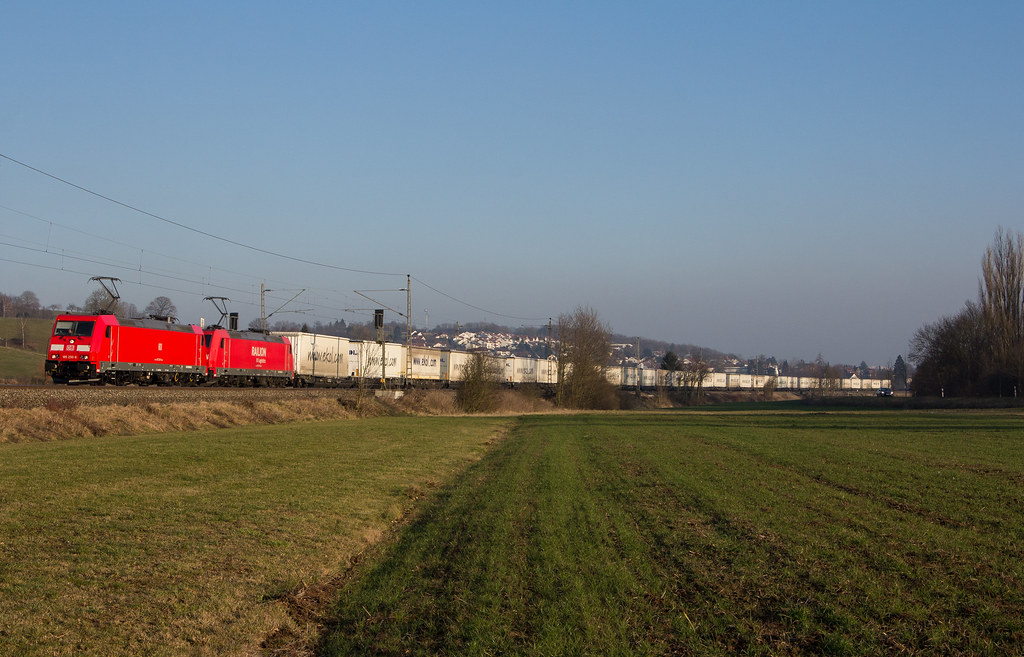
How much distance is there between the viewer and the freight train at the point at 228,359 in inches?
1431

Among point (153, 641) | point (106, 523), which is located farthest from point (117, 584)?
point (106, 523)

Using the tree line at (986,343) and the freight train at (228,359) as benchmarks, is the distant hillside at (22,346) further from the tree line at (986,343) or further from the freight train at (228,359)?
the tree line at (986,343)

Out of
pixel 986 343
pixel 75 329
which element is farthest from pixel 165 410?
pixel 986 343

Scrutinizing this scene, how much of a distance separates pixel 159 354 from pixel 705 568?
4004cm

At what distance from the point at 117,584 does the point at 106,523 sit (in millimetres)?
3309

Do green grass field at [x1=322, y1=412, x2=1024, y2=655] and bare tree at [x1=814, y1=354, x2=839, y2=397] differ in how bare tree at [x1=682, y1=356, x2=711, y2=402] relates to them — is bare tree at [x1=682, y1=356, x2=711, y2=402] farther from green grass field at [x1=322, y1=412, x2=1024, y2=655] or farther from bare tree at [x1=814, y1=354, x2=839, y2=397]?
green grass field at [x1=322, y1=412, x2=1024, y2=655]

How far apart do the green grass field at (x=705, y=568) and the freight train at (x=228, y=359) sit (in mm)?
28199

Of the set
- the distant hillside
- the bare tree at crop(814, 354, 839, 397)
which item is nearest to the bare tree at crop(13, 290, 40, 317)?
the distant hillside

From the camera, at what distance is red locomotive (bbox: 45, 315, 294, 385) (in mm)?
36156

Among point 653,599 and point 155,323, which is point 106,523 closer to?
point 653,599

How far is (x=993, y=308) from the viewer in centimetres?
7044

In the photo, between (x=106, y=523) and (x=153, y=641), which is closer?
(x=153, y=641)

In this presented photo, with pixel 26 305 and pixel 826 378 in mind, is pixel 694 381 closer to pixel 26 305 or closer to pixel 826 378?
pixel 826 378

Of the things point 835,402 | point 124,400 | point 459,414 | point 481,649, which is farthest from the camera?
point 835,402
